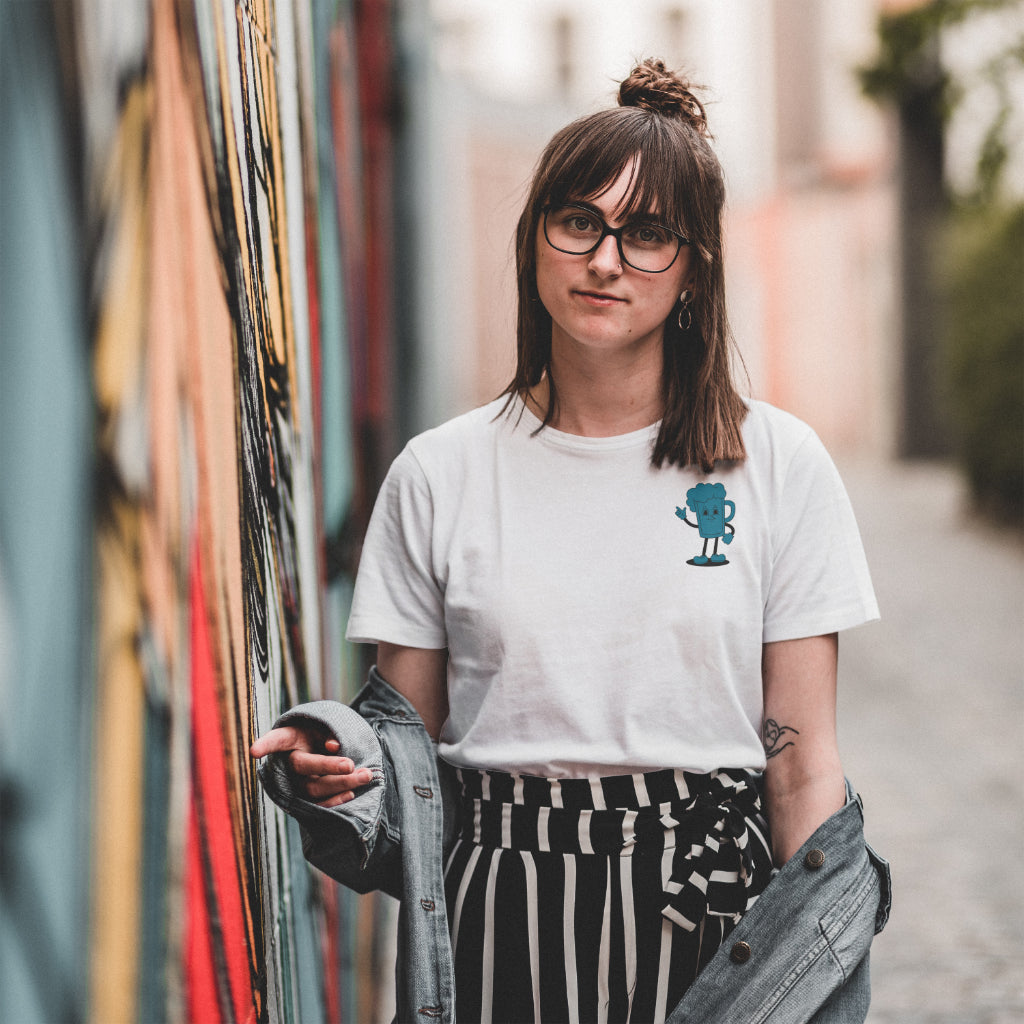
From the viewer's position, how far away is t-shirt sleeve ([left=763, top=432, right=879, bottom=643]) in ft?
6.11

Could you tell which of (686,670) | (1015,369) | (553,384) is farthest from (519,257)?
(1015,369)

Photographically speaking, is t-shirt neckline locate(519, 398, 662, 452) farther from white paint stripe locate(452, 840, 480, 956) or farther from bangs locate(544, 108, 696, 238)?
white paint stripe locate(452, 840, 480, 956)

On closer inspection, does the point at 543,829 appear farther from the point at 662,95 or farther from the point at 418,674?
the point at 662,95

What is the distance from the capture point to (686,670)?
6.10 ft

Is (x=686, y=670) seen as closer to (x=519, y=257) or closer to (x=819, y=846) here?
(x=819, y=846)

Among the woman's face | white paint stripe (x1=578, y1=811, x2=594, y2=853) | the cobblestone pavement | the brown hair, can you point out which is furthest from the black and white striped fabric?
the cobblestone pavement

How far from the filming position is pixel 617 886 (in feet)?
6.08

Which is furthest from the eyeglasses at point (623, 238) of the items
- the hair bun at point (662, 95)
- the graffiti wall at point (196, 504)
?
the graffiti wall at point (196, 504)

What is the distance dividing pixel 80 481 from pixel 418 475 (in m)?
0.88

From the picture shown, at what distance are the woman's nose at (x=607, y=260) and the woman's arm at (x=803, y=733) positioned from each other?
0.51m

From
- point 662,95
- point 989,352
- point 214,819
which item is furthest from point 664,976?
point 989,352

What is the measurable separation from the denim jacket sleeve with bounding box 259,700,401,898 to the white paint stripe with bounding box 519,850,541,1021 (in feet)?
0.55

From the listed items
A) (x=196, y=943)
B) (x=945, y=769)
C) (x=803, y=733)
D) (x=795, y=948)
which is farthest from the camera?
(x=945, y=769)

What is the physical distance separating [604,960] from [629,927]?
54 millimetres
